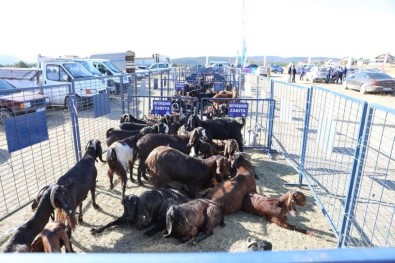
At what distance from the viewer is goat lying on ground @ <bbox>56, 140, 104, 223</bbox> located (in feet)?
12.7

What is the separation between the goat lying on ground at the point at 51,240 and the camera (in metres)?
2.70

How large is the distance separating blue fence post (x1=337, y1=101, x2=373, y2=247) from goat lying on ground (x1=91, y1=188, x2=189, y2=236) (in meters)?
2.42

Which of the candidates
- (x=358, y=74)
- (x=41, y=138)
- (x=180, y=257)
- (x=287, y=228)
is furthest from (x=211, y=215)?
(x=358, y=74)

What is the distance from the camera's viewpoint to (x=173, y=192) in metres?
4.64

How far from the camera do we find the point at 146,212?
427cm

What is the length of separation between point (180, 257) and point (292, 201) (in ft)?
13.3

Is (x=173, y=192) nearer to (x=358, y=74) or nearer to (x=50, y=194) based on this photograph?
(x=50, y=194)

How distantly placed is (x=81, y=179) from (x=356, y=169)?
12.2ft

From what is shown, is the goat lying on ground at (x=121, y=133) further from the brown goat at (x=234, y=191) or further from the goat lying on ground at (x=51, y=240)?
the goat lying on ground at (x=51, y=240)

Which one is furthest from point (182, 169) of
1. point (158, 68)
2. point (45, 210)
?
point (158, 68)

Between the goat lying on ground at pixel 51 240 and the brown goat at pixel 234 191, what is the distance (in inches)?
95.9

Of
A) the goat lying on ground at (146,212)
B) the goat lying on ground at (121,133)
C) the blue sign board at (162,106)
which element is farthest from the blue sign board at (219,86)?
the goat lying on ground at (146,212)

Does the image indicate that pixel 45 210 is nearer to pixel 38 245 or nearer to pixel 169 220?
pixel 38 245

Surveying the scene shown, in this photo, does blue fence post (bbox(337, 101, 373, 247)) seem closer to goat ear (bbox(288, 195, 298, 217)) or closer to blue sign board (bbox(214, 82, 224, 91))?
goat ear (bbox(288, 195, 298, 217))
